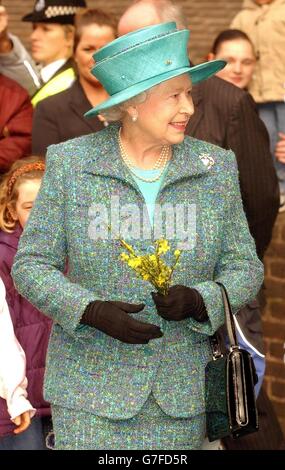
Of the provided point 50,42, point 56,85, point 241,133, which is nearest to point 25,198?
point 241,133

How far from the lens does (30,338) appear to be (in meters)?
6.00

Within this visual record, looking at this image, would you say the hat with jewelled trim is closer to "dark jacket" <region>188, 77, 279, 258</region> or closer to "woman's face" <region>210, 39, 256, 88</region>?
"woman's face" <region>210, 39, 256, 88</region>

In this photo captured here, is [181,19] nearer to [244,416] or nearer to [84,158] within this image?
[84,158]

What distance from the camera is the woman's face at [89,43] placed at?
24.6 ft

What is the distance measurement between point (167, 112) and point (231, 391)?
1.00m

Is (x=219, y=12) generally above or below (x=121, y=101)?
below

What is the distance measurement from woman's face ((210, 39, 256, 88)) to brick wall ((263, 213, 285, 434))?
1.05 metres

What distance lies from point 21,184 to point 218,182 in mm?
1530

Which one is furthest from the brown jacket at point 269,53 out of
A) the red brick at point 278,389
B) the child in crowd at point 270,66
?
the red brick at point 278,389

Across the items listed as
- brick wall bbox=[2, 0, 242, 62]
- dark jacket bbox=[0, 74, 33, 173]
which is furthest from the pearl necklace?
brick wall bbox=[2, 0, 242, 62]

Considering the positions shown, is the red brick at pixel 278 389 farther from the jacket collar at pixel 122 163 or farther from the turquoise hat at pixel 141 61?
the turquoise hat at pixel 141 61

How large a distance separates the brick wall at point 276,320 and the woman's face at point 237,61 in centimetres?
105

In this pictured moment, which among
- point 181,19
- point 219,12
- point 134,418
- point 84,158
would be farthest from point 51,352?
point 219,12

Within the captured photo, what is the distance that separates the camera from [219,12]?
33.2ft
